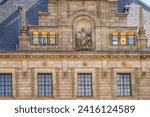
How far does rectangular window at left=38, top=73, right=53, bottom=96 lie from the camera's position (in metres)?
43.8

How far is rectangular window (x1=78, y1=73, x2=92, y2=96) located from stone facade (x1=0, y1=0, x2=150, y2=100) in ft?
1.10

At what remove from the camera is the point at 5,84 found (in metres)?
43.8

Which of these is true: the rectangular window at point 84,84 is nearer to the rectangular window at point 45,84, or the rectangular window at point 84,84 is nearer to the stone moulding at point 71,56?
the stone moulding at point 71,56

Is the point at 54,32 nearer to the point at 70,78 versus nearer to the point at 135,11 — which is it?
the point at 70,78

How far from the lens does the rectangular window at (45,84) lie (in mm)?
43844

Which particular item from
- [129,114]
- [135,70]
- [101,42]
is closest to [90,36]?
[101,42]

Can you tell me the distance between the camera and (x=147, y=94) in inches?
1736

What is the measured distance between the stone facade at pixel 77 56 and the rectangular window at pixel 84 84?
334 millimetres

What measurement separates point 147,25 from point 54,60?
28.3ft

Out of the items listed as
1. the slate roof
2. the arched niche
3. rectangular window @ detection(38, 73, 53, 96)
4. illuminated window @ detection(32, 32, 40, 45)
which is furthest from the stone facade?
the slate roof

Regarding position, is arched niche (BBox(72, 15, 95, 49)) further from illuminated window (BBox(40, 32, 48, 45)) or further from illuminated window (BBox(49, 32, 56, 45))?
illuminated window (BBox(40, 32, 48, 45))

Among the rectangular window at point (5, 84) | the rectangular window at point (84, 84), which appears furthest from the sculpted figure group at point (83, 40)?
the rectangular window at point (5, 84)

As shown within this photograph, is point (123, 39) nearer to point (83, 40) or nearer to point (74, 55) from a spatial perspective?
point (83, 40)

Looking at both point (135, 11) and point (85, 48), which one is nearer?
point (85, 48)
